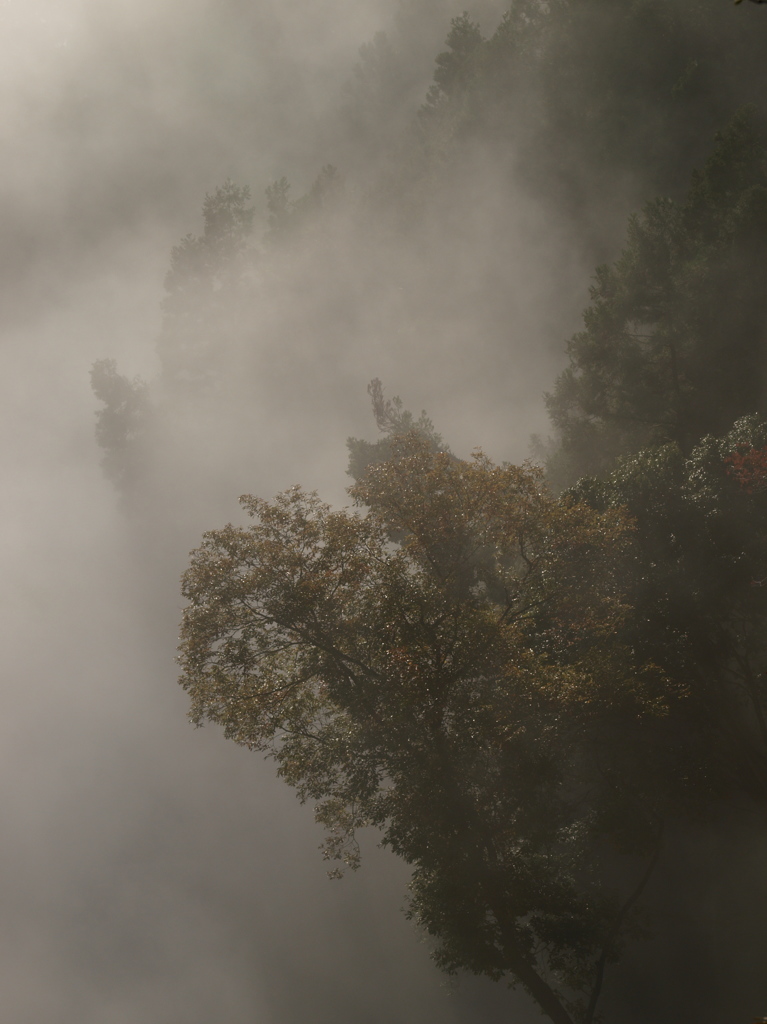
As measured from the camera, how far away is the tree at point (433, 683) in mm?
12766

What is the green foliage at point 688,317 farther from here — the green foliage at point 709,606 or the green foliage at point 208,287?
the green foliage at point 208,287

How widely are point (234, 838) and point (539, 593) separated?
4358 cm

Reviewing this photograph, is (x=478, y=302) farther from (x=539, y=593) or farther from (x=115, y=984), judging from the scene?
(x=115, y=984)

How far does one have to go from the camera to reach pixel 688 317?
23047 mm

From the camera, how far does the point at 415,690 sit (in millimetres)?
12461

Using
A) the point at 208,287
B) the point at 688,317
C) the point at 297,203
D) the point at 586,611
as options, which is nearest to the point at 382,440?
the point at 688,317

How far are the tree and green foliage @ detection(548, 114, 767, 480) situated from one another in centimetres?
1025

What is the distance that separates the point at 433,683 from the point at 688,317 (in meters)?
17.9

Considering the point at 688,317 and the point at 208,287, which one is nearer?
the point at 688,317

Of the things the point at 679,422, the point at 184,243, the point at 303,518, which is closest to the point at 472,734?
the point at 303,518

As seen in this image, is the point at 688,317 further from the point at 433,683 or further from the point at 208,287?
the point at 208,287

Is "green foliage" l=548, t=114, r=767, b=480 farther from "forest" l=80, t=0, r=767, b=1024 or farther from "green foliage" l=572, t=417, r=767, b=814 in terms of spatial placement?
"green foliage" l=572, t=417, r=767, b=814

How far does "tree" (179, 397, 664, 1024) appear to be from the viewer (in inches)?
503

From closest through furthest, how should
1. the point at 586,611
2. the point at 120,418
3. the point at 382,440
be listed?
the point at 586,611 → the point at 382,440 → the point at 120,418
